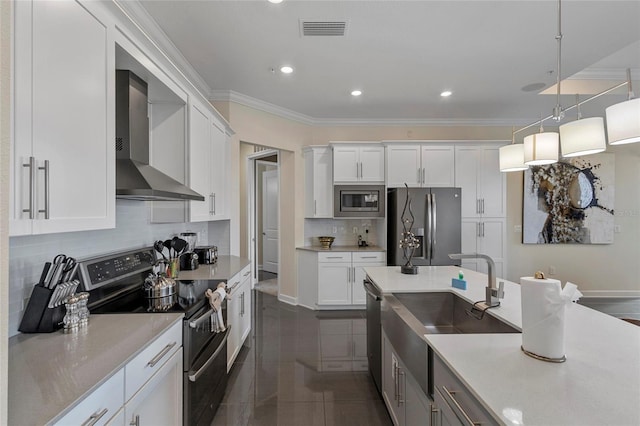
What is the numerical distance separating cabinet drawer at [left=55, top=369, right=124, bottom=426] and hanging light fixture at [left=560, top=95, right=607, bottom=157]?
224cm

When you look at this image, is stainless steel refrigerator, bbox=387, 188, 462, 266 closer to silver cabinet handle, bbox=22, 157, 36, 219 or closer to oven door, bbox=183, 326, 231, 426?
oven door, bbox=183, 326, 231, 426

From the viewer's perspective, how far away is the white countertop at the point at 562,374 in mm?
752

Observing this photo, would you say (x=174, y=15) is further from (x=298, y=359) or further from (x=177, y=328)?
(x=298, y=359)

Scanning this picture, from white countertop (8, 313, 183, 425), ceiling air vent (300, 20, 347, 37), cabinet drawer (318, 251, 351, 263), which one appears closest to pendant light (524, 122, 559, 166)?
ceiling air vent (300, 20, 347, 37)

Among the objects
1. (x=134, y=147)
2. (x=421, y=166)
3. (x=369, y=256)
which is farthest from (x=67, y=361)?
(x=421, y=166)

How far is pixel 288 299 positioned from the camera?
4664mm

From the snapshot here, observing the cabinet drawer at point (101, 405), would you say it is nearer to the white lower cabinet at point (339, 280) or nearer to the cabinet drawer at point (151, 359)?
the cabinet drawer at point (151, 359)

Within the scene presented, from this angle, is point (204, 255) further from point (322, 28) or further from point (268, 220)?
point (268, 220)

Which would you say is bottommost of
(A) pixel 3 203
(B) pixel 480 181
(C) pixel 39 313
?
(C) pixel 39 313

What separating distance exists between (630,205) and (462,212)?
328cm

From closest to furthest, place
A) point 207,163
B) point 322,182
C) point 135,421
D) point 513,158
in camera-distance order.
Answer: point 135,421 → point 513,158 → point 207,163 → point 322,182

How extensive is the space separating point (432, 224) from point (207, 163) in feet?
9.94

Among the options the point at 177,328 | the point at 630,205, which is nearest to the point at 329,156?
the point at 177,328

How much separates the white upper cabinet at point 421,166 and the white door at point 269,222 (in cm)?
323
